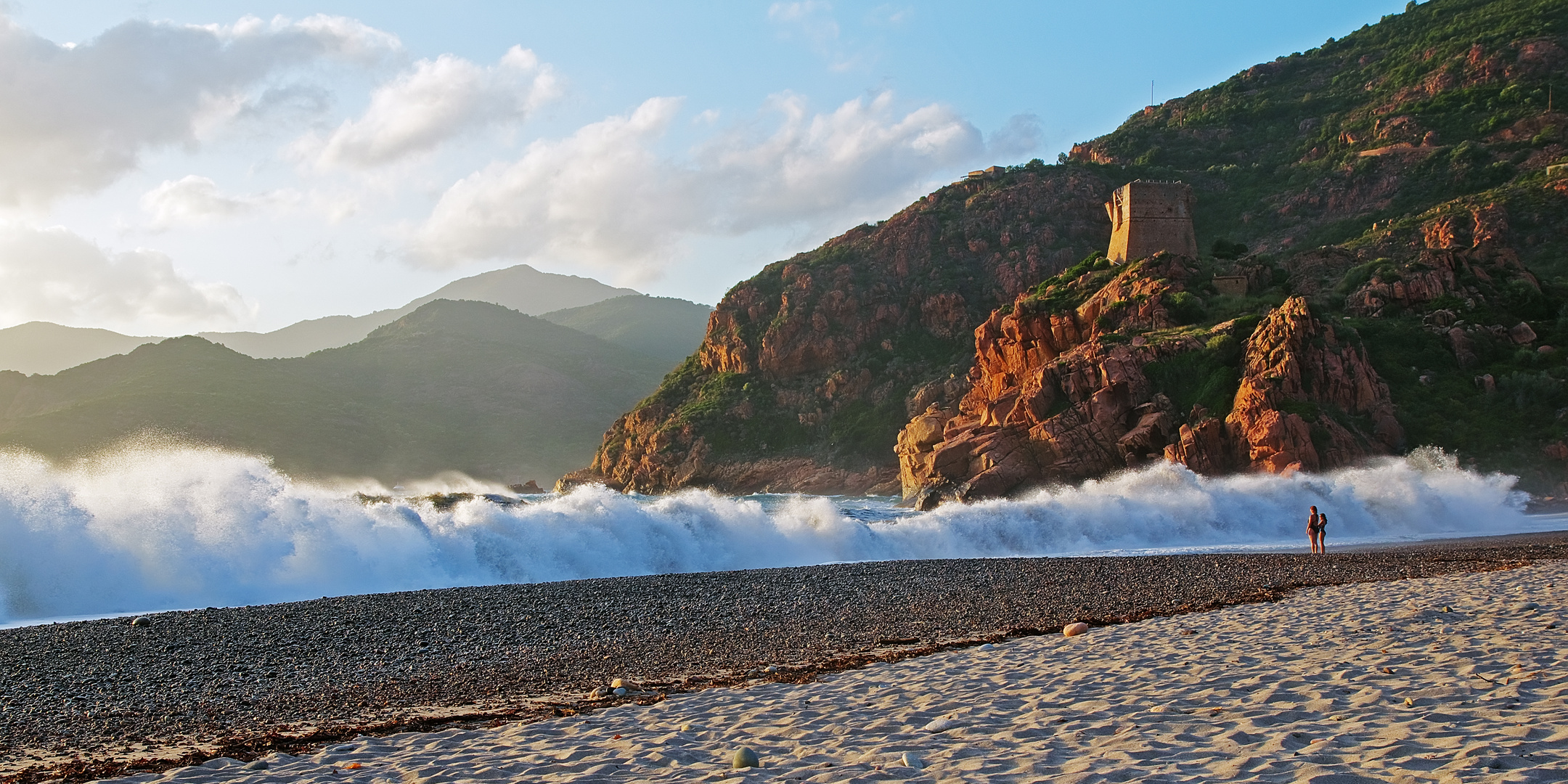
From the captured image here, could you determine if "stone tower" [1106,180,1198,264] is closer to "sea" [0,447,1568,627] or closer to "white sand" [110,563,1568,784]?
"sea" [0,447,1568,627]

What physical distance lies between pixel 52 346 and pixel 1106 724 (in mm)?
183545

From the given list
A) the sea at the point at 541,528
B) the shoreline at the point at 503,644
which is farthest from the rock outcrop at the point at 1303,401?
the shoreline at the point at 503,644

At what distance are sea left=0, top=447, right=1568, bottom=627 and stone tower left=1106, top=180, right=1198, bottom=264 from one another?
30.2m

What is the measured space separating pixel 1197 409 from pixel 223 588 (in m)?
31.3

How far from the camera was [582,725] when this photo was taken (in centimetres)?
735

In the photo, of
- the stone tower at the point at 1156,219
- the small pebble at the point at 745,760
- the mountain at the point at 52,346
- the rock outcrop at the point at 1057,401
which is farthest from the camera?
the mountain at the point at 52,346

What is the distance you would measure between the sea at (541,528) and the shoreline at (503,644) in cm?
339

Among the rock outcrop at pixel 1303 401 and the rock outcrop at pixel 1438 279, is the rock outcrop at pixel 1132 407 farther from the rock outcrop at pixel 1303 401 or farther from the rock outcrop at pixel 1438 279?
the rock outcrop at pixel 1438 279

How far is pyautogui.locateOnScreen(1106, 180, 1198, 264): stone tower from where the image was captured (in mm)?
62875

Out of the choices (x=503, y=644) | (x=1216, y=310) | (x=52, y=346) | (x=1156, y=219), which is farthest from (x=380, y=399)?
(x=503, y=644)

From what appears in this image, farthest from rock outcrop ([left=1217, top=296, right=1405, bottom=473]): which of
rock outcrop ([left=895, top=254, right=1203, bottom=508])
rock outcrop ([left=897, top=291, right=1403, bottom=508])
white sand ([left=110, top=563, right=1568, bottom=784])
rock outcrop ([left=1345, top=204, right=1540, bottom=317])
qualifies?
white sand ([left=110, top=563, right=1568, bottom=784])

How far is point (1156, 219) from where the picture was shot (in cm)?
6319

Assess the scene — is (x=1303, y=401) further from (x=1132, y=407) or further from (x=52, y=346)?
(x=52, y=346)

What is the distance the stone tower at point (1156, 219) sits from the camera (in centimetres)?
6288
